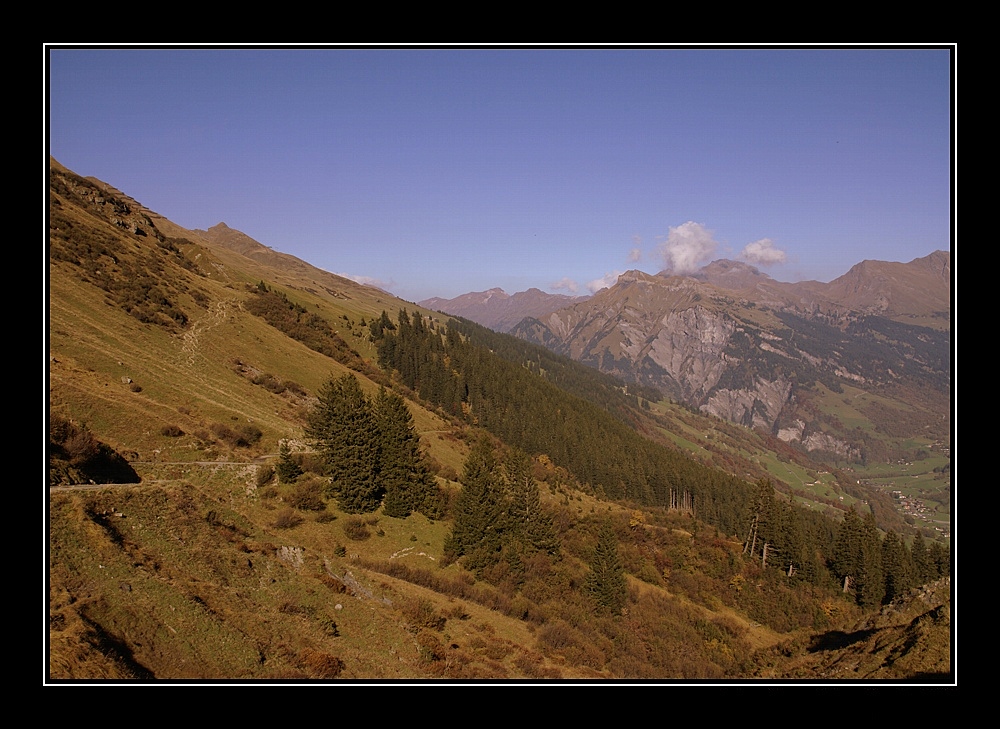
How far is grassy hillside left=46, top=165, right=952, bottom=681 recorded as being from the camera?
13188 mm

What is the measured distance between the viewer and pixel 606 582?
100 feet

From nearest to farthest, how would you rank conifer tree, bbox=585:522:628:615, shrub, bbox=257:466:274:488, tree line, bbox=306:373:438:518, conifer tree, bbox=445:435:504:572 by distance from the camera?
conifer tree, bbox=445:435:504:572 → conifer tree, bbox=585:522:628:615 → shrub, bbox=257:466:274:488 → tree line, bbox=306:373:438:518

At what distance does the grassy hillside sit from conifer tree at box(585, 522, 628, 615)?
677 millimetres

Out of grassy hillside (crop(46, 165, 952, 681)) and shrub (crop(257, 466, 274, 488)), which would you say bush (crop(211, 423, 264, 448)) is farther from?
shrub (crop(257, 466, 274, 488))

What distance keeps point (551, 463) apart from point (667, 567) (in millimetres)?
40286

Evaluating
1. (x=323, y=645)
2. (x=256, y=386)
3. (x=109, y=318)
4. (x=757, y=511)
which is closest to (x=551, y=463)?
(x=757, y=511)

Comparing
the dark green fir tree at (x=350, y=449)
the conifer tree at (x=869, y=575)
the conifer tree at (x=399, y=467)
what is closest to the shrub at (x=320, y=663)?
the dark green fir tree at (x=350, y=449)

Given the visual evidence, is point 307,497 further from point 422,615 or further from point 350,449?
point 422,615

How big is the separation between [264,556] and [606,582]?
21.9 m

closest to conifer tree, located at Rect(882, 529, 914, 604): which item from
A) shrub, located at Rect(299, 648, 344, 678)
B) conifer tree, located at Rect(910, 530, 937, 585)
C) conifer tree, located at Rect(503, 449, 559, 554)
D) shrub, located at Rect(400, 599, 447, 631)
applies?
conifer tree, located at Rect(910, 530, 937, 585)

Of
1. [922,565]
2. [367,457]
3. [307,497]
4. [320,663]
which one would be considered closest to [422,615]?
[320,663]

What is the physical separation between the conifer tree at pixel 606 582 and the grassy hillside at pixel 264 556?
2.22 ft

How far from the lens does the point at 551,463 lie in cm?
8369

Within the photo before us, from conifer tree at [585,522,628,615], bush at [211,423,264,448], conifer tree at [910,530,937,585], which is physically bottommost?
conifer tree at [910,530,937,585]
